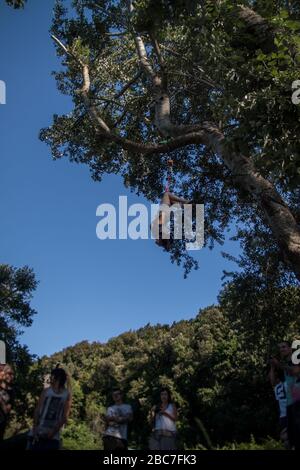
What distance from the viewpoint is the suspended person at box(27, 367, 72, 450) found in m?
6.70

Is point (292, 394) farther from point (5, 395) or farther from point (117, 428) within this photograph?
point (5, 395)

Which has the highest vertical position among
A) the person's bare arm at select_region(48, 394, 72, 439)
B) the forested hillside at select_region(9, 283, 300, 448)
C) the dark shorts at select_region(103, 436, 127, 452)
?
the forested hillside at select_region(9, 283, 300, 448)

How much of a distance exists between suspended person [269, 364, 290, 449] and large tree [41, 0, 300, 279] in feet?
5.52

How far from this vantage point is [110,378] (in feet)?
136

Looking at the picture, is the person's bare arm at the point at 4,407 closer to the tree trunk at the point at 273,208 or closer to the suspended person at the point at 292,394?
the suspended person at the point at 292,394

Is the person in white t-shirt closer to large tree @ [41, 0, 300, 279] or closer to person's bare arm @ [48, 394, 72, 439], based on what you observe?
person's bare arm @ [48, 394, 72, 439]

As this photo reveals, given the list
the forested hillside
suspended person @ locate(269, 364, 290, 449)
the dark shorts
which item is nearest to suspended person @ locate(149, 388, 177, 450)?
the dark shorts

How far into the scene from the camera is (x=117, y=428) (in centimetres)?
741

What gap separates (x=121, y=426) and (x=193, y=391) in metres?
24.7

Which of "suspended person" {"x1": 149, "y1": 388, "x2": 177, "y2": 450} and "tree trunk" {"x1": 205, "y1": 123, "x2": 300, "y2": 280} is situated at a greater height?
"tree trunk" {"x1": 205, "y1": 123, "x2": 300, "y2": 280}

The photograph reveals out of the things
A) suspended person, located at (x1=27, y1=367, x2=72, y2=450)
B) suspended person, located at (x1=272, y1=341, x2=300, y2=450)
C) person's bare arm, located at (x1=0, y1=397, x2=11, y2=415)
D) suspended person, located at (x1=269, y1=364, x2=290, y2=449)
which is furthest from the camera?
person's bare arm, located at (x1=0, y1=397, x2=11, y2=415)

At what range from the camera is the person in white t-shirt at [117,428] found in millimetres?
7312
